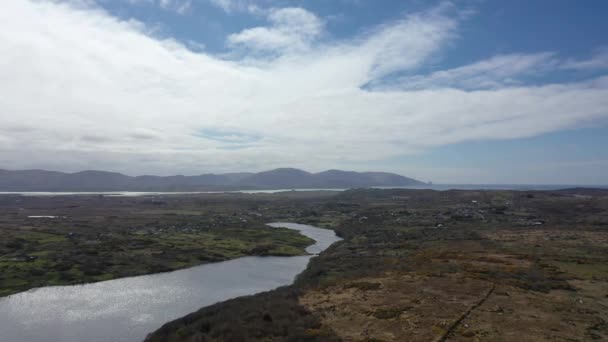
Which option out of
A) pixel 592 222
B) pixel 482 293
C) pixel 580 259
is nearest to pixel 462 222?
pixel 592 222

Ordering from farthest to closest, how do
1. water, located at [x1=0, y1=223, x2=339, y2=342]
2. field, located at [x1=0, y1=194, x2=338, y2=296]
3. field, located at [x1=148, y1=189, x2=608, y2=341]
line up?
field, located at [x1=0, y1=194, x2=338, y2=296] → water, located at [x1=0, y1=223, x2=339, y2=342] → field, located at [x1=148, y1=189, x2=608, y2=341]

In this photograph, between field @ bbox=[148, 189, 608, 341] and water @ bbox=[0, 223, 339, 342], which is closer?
field @ bbox=[148, 189, 608, 341]

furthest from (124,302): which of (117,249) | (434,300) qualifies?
(434,300)

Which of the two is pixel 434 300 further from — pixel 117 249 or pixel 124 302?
pixel 117 249

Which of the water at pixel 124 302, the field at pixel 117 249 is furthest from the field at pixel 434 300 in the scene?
the field at pixel 117 249

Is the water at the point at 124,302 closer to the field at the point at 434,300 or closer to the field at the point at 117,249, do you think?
the field at the point at 117,249

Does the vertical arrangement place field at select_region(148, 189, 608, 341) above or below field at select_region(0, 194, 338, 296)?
above

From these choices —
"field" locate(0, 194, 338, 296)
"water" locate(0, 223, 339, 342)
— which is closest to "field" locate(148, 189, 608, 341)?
"water" locate(0, 223, 339, 342)

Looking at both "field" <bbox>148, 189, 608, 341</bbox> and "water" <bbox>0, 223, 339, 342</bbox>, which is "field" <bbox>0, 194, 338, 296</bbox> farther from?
"field" <bbox>148, 189, 608, 341</bbox>

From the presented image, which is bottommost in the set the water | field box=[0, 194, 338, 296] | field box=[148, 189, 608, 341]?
the water
